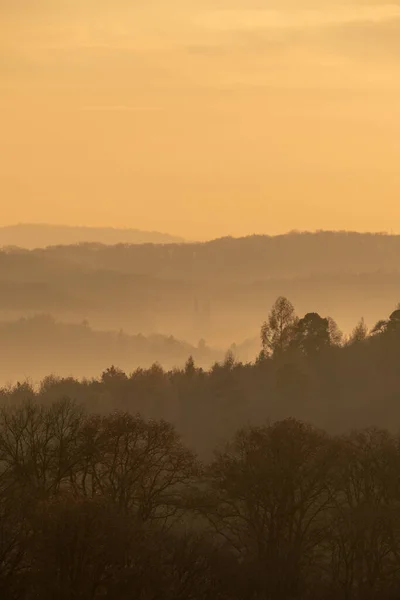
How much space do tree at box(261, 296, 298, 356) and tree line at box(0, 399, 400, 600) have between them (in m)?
95.2

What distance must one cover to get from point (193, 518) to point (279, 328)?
112069 millimetres

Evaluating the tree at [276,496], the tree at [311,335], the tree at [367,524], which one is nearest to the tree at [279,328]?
the tree at [311,335]

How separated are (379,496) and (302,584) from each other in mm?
13601

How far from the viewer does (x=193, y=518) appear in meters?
81.9

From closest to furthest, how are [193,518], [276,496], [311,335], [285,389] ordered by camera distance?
[276,496] → [193,518] → [285,389] → [311,335]

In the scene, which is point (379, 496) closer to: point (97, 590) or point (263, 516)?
point (263, 516)

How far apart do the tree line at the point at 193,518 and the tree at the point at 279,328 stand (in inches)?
3748

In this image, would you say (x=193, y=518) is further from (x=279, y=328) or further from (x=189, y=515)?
(x=279, y=328)

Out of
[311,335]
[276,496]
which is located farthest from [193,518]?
[311,335]

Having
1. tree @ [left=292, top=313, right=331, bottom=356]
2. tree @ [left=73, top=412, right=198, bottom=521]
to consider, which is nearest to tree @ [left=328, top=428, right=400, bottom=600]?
tree @ [left=73, top=412, right=198, bottom=521]

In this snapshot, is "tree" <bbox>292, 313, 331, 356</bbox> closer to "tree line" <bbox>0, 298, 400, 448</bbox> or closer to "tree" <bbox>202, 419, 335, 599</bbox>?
"tree line" <bbox>0, 298, 400, 448</bbox>

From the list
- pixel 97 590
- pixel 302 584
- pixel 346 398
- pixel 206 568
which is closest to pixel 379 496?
pixel 302 584

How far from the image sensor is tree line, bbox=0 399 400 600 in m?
60.5

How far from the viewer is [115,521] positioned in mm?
62969
